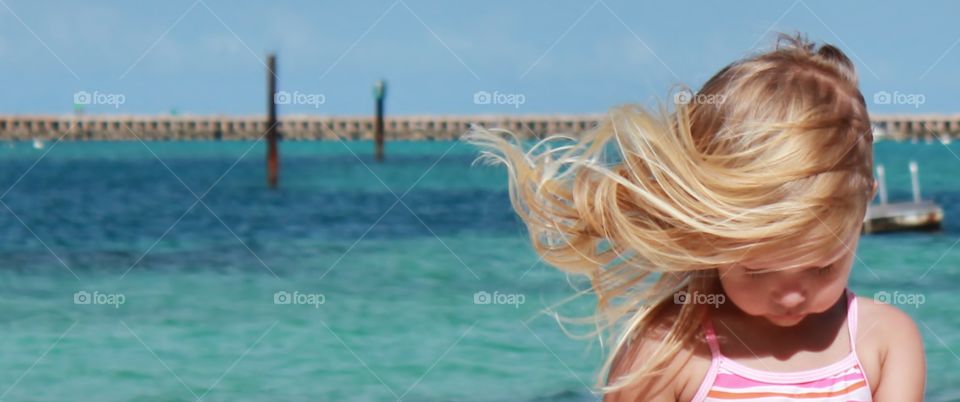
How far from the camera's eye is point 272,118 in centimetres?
2802

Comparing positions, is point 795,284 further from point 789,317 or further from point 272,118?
point 272,118

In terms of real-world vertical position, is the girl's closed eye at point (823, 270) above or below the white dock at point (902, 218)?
above

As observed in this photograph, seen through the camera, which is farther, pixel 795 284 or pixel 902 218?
pixel 902 218

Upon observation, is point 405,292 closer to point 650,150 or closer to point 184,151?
point 650,150

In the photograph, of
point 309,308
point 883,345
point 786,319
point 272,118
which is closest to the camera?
point 786,319

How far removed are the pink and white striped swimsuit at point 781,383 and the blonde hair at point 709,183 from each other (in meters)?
0.08

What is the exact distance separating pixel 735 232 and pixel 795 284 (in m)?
0.12

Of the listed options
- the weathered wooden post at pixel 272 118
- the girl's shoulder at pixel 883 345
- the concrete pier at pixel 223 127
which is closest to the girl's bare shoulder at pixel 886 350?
the girl's shoulder at pixel 883 345

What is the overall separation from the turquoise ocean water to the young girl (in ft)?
1.12

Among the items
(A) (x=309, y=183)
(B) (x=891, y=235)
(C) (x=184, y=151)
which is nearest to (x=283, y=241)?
(B) (x=891, y=235)

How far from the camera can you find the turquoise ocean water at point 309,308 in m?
7.65

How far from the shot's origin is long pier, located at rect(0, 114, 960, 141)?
293ft

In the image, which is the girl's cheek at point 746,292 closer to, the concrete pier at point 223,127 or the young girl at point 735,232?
the young girl at point 735,232

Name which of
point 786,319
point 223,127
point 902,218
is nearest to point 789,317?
point 786,319
